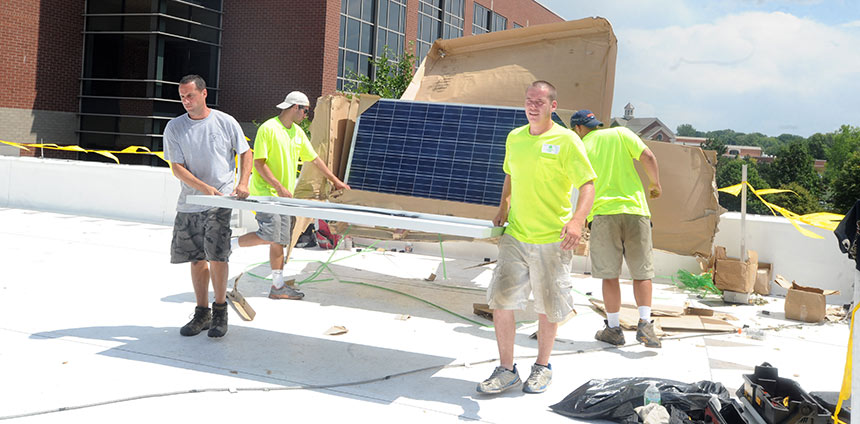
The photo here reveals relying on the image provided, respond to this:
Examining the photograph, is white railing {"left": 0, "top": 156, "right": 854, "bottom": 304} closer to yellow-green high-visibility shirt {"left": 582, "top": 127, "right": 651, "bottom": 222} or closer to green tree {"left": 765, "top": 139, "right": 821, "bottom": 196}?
yellow-green high-visibility shirt {"left": 582, "top": 127, "right": 651, "bottom": 222}

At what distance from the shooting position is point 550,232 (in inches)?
179

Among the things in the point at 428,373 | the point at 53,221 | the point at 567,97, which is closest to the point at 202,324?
the point at 428,373

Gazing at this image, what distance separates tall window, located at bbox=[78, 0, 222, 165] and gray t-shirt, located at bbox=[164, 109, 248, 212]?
22641 mm

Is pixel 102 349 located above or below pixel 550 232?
below

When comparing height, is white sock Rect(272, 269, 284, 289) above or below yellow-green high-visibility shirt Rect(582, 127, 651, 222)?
below

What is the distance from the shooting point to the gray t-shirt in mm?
5477

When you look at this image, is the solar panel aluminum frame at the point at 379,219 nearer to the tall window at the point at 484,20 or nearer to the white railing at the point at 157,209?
the white railing at the point at 157,209

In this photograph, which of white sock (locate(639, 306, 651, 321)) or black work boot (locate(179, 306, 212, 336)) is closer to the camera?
black work boot (locate(179, 306, 212, 336))

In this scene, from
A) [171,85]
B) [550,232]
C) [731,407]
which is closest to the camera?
[731,407]

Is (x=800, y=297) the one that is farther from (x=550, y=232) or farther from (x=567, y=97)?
(x=550, y=232)

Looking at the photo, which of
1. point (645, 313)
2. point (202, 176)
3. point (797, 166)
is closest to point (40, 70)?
point (202, 176)

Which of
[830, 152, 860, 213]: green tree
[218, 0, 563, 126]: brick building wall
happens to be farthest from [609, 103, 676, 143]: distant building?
[218, 0, 563, 126]: brick building wall

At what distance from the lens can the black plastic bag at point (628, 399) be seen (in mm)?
4027

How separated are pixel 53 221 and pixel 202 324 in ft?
25.4
